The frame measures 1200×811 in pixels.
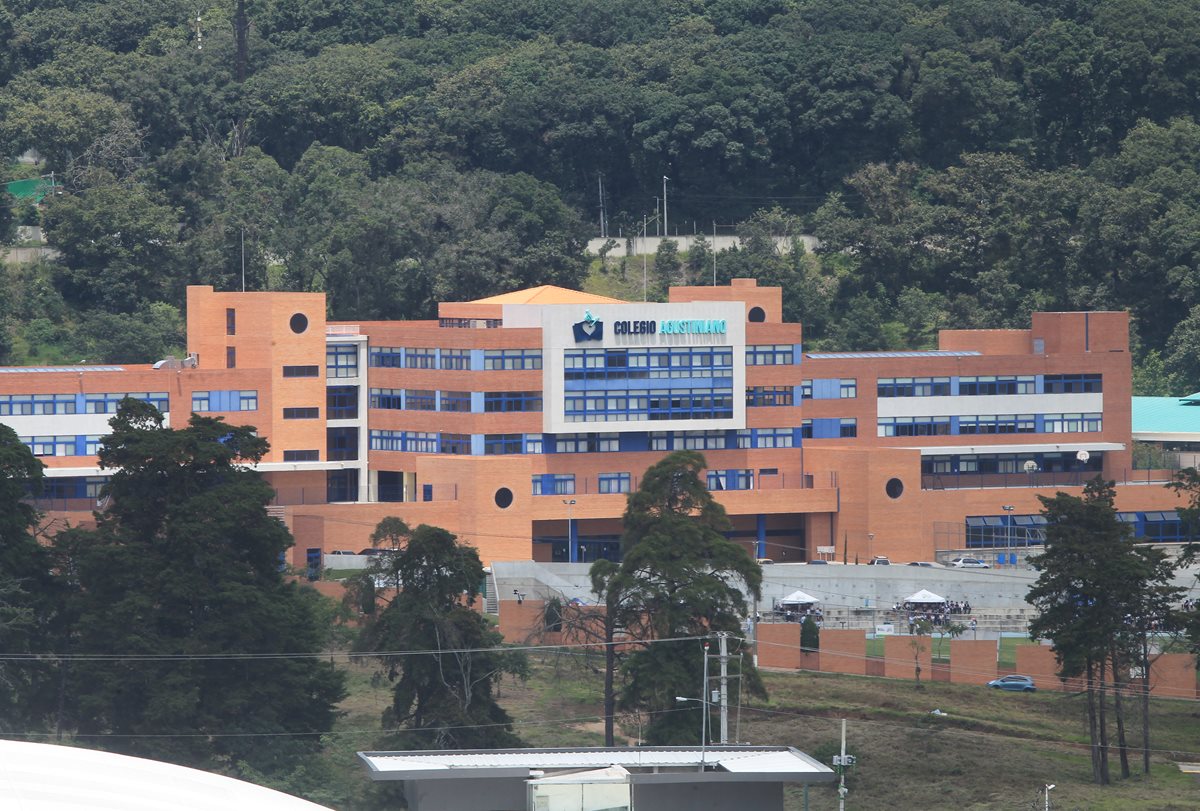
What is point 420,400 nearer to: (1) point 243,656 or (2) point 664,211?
(1) point 243,656

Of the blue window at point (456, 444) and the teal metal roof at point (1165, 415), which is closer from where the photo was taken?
the blue window at point (456, 444)

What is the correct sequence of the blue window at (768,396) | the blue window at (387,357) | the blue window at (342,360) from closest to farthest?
1. the blue window at (387,357)
2. the blue window at (342,360)
3. the blue window at (768,396)

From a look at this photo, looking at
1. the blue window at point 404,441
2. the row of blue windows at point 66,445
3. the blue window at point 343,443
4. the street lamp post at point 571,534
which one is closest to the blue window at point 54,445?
the row of blue windows at point 66,445

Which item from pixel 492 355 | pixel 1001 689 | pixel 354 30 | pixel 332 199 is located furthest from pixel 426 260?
pixel 1001 689

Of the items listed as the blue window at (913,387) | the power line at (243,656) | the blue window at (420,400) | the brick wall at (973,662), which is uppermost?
the blue window at (913,387)

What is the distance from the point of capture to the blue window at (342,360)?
101562mm

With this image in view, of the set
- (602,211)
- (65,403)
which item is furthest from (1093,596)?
(602,211)

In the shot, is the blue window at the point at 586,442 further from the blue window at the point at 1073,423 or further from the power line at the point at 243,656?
the power line at the point at 243,656

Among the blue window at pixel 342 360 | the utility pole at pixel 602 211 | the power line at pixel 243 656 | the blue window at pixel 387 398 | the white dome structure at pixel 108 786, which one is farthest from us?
the utility pole at pixel 602 211

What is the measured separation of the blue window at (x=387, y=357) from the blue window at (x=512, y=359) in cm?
470

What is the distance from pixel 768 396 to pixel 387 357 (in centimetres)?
1638

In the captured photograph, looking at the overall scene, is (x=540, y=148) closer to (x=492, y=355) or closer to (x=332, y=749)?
(x=492, y=355)

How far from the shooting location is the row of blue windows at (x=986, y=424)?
344 ft

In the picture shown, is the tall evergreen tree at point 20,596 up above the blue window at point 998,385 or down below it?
below
